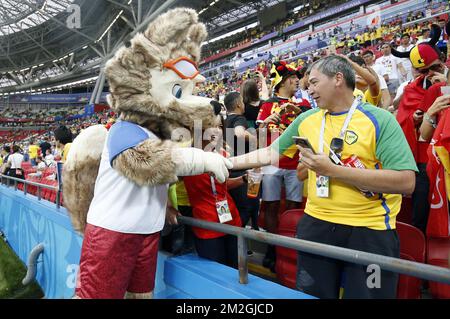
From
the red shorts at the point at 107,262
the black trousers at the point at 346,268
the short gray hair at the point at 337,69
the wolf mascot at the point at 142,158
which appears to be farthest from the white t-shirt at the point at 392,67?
the red shorts at the point at 107,262

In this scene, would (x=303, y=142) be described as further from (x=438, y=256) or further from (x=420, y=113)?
(x=420, y=113)

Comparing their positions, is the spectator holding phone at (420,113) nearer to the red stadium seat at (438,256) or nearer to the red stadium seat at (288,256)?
the red stadium seat at (438,256)

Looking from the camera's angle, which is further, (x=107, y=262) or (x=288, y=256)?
(x=288, y=256)

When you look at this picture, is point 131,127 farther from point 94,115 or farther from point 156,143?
point 94,115

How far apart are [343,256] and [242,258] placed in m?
0.45

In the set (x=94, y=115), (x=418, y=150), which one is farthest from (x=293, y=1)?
(x=418, y=150)

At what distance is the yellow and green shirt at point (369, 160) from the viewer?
1.16 meters

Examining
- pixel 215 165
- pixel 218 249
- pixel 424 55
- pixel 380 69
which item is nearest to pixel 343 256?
pixel 215 165

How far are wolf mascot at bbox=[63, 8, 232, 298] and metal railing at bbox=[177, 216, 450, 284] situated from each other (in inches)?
9.5

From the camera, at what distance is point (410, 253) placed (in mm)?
1471

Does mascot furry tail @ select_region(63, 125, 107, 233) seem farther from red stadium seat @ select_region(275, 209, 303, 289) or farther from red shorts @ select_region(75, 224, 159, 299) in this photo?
red stadium seat @ select_region(275, 209, 303, 289)
